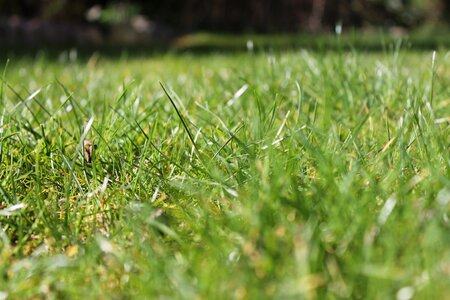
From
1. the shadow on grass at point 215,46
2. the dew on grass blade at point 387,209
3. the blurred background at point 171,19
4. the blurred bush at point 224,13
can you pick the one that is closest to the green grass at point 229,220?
the dew on grass blade at point 387,209

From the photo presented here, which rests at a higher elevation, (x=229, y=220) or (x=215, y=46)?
(x=229, y=220)

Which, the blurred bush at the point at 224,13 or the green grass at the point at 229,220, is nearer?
the green grass at the point at 229,220

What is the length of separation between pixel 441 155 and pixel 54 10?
10345 mm

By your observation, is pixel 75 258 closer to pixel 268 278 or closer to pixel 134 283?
pixel 134 283

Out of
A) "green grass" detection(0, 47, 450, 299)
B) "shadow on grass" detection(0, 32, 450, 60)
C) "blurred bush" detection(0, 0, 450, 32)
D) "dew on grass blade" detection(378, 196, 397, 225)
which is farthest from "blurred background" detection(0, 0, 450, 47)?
"dew on grass blade" detection(378, 196, 397, 225)

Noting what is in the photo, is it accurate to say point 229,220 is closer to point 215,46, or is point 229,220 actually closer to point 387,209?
point 387,209

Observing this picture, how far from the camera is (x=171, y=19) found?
41.5 ft

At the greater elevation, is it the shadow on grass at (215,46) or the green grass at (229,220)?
the green grass at (229,220)

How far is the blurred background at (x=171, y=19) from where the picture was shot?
413 inches

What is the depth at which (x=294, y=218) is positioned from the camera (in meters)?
1.02

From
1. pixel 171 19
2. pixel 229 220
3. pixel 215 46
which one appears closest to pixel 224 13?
pixel 171 19

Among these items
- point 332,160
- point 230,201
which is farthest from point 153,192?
point 332,160

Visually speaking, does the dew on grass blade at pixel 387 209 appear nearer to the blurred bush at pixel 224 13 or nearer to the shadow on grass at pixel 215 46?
the shadow on grass at pixel 215 46

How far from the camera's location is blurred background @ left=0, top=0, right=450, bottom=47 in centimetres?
1050
